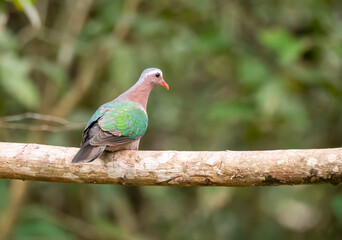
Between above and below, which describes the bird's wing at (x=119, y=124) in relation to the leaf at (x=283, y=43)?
below

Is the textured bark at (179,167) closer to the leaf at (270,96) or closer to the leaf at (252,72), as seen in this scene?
the leaf at (270,96)

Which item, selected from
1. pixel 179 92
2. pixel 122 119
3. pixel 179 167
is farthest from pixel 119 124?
pixel 179 92

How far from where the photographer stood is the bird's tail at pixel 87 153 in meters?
3.26

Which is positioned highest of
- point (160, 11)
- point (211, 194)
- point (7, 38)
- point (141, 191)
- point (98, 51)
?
point (160, 11)

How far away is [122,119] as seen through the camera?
12.8ft

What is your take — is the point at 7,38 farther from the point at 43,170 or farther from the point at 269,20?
the point at 269,20

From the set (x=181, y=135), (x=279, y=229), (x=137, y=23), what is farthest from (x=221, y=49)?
(x=279, y=229)

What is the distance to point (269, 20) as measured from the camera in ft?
23.2

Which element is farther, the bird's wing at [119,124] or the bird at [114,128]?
the bird's wing at [119,124]

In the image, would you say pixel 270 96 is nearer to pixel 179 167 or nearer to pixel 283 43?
pixel 283 43

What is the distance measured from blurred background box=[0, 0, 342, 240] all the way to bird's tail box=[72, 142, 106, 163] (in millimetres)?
1603

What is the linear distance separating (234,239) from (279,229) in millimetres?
823

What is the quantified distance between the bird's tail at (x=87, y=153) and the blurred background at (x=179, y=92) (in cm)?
160

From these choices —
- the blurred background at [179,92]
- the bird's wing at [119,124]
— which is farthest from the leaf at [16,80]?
the bird's wing at [119,124]
